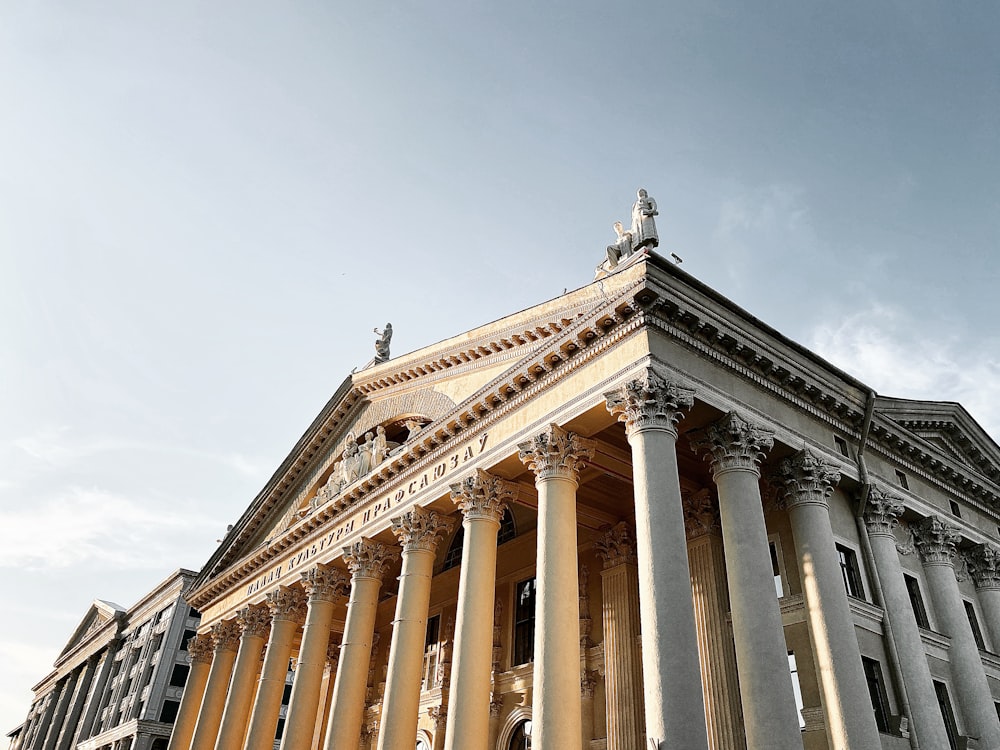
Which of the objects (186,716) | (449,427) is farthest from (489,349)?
(186,716)

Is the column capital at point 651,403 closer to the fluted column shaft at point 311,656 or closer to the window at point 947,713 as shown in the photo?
the window at point 947,713

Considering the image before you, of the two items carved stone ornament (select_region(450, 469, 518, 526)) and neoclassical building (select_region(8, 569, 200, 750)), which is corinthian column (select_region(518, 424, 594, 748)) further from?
neoclassical building (select_region(8, 569, 200, 750))

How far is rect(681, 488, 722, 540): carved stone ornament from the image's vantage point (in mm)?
17859

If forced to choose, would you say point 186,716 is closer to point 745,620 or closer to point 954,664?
point 745,620

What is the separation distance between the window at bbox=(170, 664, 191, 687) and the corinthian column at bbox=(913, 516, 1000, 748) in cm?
4416

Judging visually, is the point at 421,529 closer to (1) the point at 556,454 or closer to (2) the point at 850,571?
(1) the point at 556,454

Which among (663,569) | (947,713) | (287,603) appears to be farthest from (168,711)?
(663,569)

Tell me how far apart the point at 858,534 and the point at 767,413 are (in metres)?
4.21

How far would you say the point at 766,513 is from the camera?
17188 millimetres

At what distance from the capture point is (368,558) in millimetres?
21469

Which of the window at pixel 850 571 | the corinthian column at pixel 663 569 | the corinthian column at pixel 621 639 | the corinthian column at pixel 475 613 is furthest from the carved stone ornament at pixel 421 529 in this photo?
the window at pixel 850 571

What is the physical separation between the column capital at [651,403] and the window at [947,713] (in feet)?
29.6

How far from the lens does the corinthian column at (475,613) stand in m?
14.8

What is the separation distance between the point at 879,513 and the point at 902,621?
2.46 m
